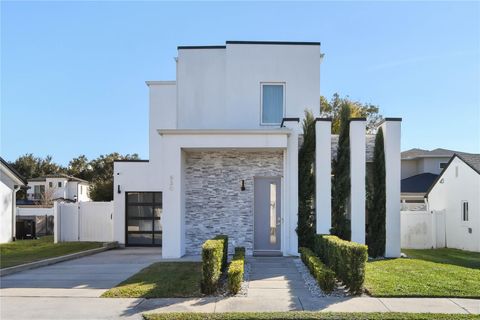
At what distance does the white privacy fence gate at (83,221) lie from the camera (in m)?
19.8

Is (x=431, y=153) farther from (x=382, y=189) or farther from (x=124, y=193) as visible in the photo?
(x=124, y=193)

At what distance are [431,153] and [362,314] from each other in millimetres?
26910

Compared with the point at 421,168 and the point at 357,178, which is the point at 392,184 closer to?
the point at 357,178

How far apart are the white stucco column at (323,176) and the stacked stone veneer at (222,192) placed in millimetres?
1251

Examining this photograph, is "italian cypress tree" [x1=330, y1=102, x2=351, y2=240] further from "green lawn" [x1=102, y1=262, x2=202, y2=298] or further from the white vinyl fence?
the white vinyl fence

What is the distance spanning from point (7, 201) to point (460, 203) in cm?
2056

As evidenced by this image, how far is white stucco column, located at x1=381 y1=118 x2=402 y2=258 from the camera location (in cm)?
1385

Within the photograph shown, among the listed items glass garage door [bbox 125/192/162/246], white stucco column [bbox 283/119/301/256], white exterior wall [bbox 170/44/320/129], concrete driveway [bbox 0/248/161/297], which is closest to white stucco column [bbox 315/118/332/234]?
white stucco column [bbox 283/119/301/256]

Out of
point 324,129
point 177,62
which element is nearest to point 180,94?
point 177,62

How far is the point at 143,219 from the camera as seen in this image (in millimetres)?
18250

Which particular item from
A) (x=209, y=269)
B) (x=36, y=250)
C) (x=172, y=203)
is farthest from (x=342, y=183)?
(x=36, y=250)

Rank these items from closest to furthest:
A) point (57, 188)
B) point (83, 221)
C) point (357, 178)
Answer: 1. point (357, 178)
2. point (83, 221)
3. point (57, 188)

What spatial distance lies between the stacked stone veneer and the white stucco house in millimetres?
32

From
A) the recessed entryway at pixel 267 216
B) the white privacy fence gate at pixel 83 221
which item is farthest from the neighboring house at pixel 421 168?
the white privacy fence gate at pixel 83 221
